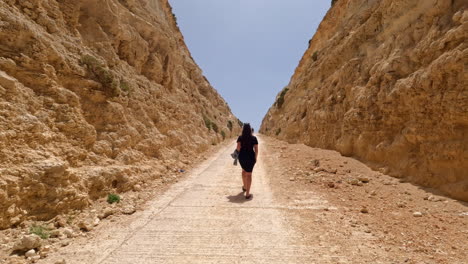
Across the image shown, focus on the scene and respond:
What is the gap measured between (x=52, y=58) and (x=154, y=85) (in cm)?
606

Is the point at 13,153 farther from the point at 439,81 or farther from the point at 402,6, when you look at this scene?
the point at 402,6

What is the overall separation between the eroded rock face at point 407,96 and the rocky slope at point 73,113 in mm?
7523

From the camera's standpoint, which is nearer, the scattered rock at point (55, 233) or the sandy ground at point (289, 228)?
the sandy ground at point (289, 228)

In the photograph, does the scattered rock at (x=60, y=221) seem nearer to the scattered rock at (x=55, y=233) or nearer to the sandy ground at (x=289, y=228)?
the scattered rock at (x=55, y=233)

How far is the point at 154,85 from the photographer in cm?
1250

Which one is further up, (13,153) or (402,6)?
(402,6)

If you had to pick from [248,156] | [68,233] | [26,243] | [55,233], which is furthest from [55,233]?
[248,156]

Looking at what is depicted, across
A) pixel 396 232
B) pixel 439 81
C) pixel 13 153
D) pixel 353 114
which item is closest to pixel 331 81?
pixel 353 114

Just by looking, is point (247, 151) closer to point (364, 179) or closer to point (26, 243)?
point (364, 179)

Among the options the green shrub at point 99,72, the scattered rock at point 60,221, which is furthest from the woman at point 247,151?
the green shrub at point 99,72

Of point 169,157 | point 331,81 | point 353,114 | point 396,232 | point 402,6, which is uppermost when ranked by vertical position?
point 402,6

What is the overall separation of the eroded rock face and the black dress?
4186mm

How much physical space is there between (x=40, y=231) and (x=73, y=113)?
353 centimetres

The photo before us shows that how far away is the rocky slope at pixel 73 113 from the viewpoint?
440cm
